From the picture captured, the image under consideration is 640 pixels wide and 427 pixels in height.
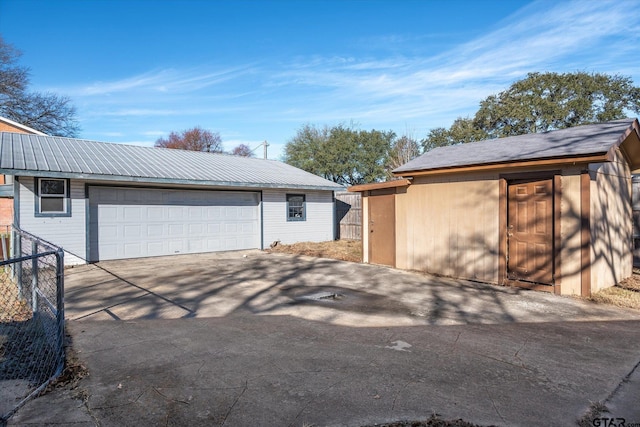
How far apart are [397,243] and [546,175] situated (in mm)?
3827

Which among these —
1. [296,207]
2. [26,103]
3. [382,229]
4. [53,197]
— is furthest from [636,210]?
[26,103]

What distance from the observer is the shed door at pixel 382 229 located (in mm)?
10008

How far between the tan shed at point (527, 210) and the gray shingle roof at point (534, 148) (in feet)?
0.08

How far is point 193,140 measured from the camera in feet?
139

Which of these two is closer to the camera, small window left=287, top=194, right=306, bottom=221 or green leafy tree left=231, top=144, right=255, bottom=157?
small window left=287, top=194, right=306, bottom=221

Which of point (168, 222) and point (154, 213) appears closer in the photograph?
point (154, 213)

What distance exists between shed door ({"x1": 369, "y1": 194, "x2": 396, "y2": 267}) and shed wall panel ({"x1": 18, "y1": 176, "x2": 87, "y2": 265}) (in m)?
8.00

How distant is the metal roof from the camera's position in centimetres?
1014

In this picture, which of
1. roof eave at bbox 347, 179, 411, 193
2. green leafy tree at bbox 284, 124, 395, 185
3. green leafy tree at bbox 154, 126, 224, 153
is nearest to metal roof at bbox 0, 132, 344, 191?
roof eave at bbox 347, 179, 411, 193

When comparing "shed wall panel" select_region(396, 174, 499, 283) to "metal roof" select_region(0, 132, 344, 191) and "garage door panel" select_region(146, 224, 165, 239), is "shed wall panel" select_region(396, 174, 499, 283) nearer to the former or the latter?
"metal roof" select_region(0, 132, 344, 191)

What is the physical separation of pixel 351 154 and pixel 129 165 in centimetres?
1998

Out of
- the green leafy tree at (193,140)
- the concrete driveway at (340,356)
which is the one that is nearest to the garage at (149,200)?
the concrete driveway at (340,356)

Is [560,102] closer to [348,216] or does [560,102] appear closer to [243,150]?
[348,216]

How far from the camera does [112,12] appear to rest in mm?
12852
